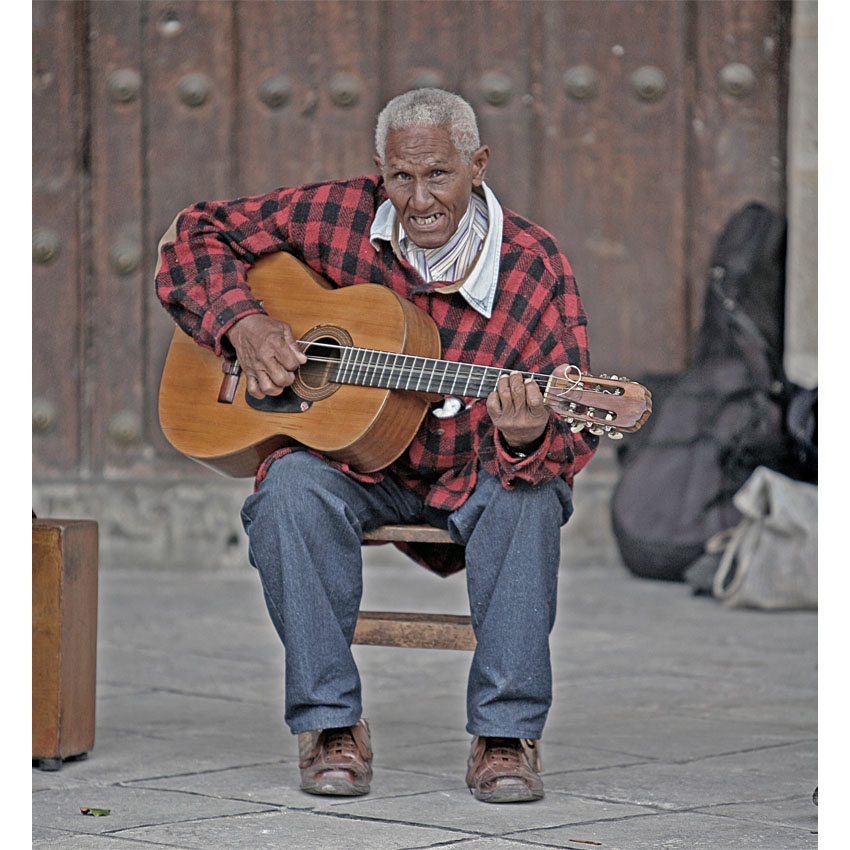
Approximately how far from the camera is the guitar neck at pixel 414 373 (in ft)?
8.39

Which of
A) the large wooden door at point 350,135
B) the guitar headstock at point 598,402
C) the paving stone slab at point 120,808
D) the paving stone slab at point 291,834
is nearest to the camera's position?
the paving stone slab at point 291,834

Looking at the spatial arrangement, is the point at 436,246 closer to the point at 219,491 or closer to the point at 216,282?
the point at 216,282

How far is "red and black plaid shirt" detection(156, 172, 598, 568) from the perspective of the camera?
2.71 m

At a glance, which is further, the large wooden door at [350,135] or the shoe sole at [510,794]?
the large wooden door at [350,135]

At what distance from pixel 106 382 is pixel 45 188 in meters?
0.72

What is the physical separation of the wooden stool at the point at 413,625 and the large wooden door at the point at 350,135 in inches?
107

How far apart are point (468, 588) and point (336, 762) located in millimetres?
352

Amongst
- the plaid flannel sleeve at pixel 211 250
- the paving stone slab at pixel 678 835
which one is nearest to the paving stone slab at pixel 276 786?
the paving stone slab at pixel 678 835

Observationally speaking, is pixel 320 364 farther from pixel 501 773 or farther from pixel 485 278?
pixel 501 773

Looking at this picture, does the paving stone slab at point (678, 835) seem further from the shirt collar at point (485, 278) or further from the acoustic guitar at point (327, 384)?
the shirt collar at point (485, 278)

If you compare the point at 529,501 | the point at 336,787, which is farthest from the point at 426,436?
the point at 336,787

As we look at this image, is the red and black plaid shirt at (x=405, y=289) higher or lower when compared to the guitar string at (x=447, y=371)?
higher

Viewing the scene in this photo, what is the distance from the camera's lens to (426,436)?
9.07 feet

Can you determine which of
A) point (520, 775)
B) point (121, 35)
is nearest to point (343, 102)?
point (121, 35)
